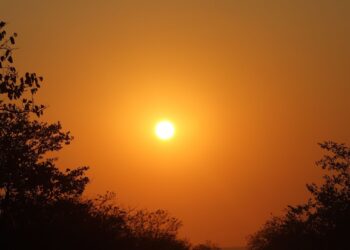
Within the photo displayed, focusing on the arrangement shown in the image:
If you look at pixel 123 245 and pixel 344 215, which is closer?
pixel 344 215

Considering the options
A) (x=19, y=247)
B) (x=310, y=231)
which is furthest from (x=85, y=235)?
(x=310, y=231)

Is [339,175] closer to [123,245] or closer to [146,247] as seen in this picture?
[123,245]

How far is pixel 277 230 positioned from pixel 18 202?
90335mm

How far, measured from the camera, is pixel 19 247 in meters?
36.1

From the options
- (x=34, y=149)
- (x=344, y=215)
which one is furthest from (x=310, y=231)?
(x=34, y=149)

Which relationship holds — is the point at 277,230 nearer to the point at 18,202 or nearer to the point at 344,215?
Answer: the point at 344,215

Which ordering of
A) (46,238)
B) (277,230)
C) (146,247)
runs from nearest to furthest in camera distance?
(46,238), (146,247), (277,230)

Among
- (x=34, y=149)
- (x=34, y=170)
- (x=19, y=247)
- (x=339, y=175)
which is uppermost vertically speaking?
(x=339, y=175)

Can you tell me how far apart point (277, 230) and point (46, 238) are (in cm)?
8464

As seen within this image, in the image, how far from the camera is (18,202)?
3591 centimetres

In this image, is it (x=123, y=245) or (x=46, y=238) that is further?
(x=123, y=245)

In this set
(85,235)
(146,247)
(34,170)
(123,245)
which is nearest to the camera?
(34,170)

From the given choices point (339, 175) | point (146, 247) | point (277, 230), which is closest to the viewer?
point (339, 175)

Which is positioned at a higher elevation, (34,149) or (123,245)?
(123,245)
